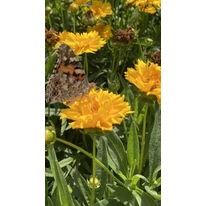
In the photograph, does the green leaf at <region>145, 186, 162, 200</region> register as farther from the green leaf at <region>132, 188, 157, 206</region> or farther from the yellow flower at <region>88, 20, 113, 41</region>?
the yellow flower at <region>88, 20, 113, 41</region>

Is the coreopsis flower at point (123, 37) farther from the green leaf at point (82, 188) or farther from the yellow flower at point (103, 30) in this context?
the green leaf at point (82, 188)

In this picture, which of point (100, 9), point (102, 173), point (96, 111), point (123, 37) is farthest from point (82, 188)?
point (100, 9)

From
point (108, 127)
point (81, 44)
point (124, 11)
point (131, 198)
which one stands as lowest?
point (131, 198)

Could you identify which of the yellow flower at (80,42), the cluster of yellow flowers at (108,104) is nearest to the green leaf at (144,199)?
the cluster of yellow flowers at (108,104)

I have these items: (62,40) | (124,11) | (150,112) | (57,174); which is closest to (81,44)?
(62,40)

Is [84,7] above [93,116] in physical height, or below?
above

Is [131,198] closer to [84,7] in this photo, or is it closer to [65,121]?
[65,121]
